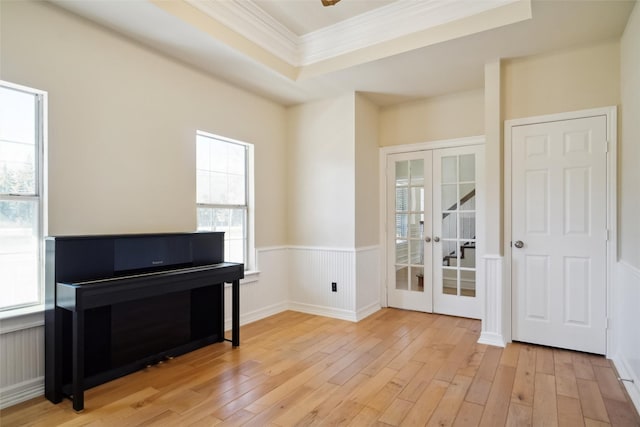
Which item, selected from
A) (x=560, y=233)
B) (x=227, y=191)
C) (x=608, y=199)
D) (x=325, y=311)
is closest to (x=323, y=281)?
(x=325, y=311)

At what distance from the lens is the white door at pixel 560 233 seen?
3.03 meters

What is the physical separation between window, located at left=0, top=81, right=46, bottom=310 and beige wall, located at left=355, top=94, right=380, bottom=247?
2923 millimetres

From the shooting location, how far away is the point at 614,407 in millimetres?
2223

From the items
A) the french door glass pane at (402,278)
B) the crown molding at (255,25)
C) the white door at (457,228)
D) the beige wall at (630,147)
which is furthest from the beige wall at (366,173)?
the beige wall at (630,147)

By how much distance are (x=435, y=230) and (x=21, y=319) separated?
3.91 metres

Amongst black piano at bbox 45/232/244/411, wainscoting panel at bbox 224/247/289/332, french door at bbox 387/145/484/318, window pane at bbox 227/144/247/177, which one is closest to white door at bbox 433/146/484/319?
french door at bbox 387/145/484/318

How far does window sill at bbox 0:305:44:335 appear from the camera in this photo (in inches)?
87.1

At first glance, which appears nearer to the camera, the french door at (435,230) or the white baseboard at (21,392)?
the white baseboard at (21,392)

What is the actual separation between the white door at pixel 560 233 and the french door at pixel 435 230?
0.68 metres

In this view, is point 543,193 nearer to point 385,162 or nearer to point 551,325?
point 551,325

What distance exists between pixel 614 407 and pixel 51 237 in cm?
372

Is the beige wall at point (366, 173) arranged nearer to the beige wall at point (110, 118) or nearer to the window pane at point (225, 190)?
the window pane at point (225, 190)

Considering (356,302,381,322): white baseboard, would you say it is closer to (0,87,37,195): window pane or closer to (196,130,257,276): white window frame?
(196,130,257,276): white window frame

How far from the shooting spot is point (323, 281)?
435 centimetres
